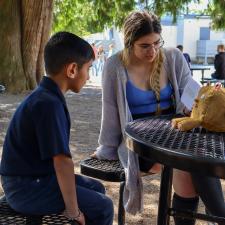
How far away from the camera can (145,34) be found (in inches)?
96.3

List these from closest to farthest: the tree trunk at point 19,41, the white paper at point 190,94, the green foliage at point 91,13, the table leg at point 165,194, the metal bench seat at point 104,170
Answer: the table leg at point 165,194, the white paper at point 190,94, the metal bench seat at point 104,170, the tree trunk at point 19,41, the green foliage at point 91,13

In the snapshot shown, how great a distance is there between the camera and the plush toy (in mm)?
1827

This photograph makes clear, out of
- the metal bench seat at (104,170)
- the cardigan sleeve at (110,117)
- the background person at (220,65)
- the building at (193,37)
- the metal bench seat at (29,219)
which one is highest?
the cardigan sleeve at (110,117)

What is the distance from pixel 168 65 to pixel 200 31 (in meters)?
33.9

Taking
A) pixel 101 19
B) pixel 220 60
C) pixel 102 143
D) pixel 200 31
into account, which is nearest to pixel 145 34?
pixel 102 143

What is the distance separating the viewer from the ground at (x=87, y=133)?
10.3 feet

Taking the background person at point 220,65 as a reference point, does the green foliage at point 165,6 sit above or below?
above

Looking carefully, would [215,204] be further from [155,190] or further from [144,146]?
[155,190]

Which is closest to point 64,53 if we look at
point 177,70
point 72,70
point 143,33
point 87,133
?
point 72,70

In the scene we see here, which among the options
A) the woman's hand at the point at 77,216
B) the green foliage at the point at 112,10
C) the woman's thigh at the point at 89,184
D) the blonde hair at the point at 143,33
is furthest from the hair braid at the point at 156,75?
the green foliage at the point at 112,10

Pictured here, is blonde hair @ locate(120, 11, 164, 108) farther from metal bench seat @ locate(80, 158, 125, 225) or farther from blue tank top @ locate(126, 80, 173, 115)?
metal bench seat @ locate(80, 158, 125, 225)

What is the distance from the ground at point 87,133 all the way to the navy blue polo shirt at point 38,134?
119 cm

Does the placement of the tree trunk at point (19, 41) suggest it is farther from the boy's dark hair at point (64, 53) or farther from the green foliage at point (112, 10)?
the boy's dark hair at point (64, 53)

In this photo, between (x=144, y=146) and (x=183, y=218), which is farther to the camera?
(x=183, y=218)
